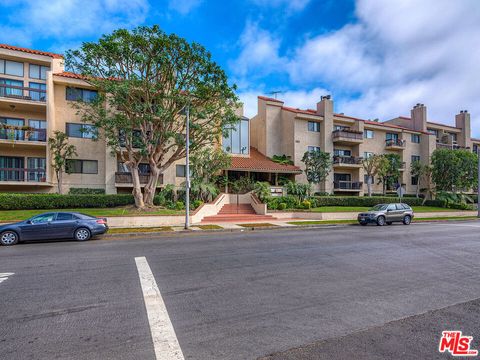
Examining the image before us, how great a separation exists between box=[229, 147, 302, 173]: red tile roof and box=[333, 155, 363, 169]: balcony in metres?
5.96

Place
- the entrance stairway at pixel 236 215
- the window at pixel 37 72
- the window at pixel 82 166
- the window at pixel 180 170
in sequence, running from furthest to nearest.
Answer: the window at pixel 180 170
the window at pixel 37 72
the window at pixel 82 166
the entrance stairway at pixel 236 215

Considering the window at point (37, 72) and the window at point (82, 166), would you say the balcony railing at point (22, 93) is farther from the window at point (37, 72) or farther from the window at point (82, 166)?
the window at point (82, 166)

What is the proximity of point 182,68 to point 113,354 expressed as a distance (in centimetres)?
1867

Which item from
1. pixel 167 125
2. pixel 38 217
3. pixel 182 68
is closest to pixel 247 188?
pixel 167 125

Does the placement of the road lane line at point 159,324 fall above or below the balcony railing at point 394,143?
below

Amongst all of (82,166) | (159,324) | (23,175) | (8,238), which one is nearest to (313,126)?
(82,166)

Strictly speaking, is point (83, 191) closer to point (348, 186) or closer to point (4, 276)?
point (4, 276)

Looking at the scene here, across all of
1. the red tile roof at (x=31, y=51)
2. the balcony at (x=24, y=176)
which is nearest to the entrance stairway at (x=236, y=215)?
the balcony at (x=24, y=176)

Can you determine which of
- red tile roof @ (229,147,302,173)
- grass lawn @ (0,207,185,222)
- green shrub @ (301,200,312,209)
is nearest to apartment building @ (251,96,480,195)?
red tile roof @ (229,147,302,173)

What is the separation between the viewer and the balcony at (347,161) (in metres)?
33.4

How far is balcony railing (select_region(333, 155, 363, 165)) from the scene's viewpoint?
110 ft

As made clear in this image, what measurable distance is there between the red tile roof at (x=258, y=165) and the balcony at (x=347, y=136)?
22.8 ft

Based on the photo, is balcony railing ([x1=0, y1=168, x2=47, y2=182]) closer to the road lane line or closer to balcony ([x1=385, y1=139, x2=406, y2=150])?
the road lane line

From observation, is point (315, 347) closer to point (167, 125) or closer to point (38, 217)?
point (38, 217)
